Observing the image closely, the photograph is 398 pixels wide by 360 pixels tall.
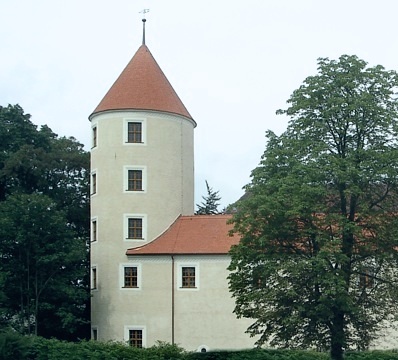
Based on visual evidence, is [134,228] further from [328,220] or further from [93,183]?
[328,220]

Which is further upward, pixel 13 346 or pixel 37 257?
pixel 37 257

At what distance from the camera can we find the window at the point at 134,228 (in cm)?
5372

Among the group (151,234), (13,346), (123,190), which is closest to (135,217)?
(151,234)

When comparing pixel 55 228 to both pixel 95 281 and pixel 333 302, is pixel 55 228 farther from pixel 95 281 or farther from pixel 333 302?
pixel 333 302

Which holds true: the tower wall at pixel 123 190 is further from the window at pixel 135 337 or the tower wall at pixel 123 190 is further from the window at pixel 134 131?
the window at pixel 135 337

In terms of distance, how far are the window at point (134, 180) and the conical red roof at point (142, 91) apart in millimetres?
3530

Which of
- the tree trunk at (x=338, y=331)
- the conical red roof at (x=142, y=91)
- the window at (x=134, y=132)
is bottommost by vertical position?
the tree trunk at (x=338, y=331)

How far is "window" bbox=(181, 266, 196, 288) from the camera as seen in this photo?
172ft

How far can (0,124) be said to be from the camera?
186ft

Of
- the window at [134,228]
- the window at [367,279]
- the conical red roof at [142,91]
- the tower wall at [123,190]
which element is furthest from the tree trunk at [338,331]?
the conical red roof at [142,91]

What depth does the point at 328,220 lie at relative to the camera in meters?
36.0

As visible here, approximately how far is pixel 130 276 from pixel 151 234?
103 inches

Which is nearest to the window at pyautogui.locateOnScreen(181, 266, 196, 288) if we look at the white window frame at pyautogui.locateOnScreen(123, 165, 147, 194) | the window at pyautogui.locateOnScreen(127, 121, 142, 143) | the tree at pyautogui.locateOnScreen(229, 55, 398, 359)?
the white window frame at pyautogui.locateOnScreen(123, 165, 147, 194)

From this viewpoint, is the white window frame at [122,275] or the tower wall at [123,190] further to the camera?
the tower wall at [123,190]
